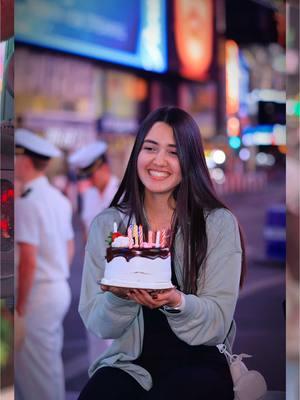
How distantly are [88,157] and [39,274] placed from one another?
1.55ft

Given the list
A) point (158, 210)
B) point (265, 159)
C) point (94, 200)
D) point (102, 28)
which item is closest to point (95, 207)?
point (94, 200)

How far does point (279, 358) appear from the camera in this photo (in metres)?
2.84

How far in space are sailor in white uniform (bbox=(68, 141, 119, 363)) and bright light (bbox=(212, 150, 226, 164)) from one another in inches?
16.3

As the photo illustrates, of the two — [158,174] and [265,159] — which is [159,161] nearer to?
[158,174]

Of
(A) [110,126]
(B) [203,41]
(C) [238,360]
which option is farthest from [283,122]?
(C) [238,360]

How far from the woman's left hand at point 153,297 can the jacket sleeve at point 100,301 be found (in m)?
0.10

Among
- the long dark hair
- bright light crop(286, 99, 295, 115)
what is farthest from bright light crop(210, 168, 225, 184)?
the long dark hair

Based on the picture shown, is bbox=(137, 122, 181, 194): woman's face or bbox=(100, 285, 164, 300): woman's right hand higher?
bbox=(137, 122, 181, 194): woman's face

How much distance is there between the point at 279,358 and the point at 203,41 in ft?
4.31

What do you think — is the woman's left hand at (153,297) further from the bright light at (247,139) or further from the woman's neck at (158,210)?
the bright light at (247,139)

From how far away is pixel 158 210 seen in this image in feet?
7.55

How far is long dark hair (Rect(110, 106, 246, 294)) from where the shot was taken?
7.18 ft

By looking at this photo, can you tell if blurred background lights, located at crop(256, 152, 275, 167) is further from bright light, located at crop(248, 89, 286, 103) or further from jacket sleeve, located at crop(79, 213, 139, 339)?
jacket sleeve, located at crop(79, 213, 139, 339)

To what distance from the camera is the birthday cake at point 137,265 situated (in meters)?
1.92
